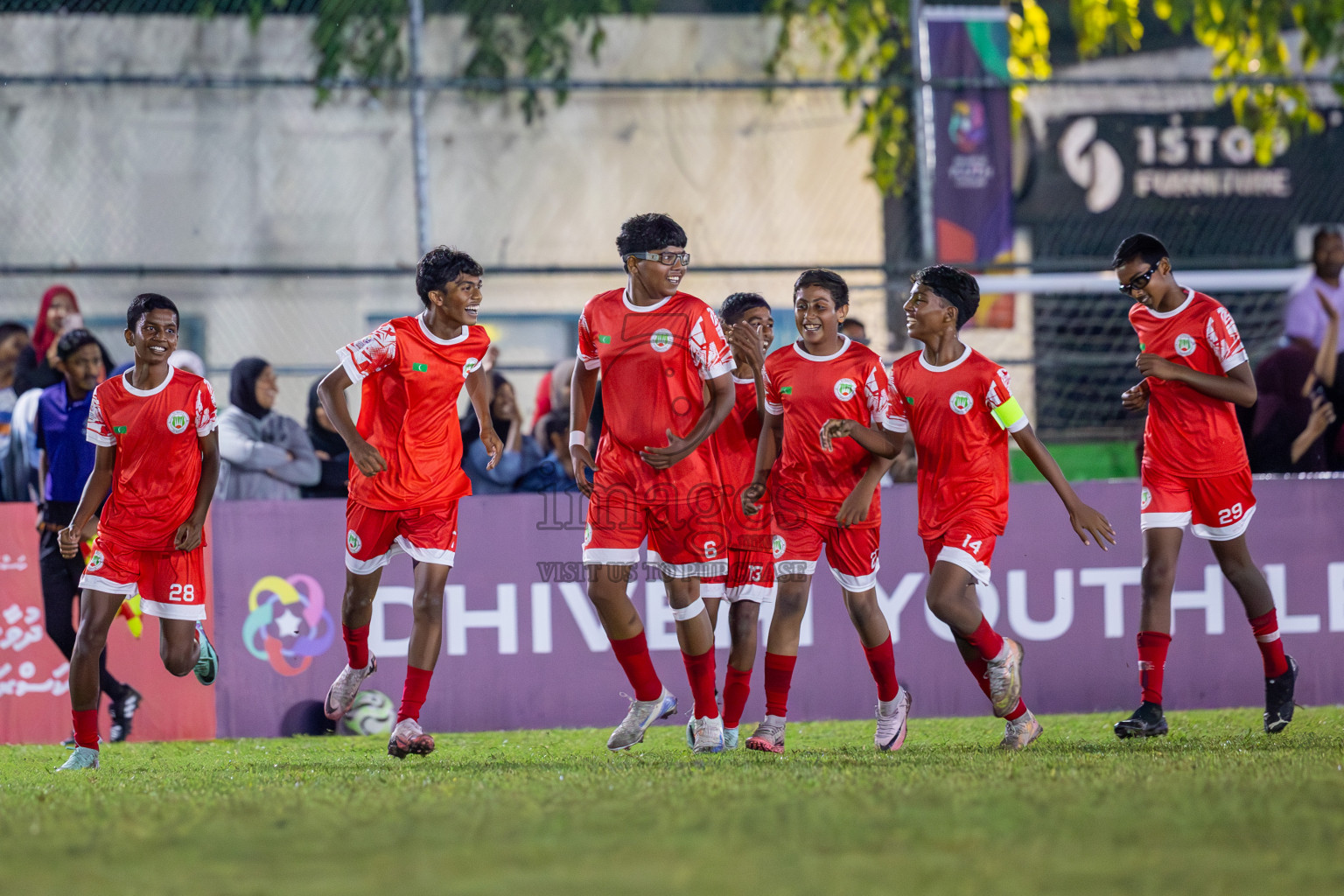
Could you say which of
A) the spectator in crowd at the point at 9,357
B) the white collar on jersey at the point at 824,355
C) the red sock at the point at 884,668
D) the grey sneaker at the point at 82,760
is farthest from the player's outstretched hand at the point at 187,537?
the spectator in crowd at the point at 9,357

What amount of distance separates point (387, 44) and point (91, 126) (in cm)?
279

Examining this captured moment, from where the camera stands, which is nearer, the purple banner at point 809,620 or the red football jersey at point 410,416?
the red football jersey at point 410,416

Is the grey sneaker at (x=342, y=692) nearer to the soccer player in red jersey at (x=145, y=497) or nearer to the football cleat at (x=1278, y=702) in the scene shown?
the soccer player in red jersey at (x=145, y=497)

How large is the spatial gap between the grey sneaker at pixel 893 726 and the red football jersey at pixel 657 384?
1336mm

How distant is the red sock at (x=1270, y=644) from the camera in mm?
6691

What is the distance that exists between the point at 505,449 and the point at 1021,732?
371 cm

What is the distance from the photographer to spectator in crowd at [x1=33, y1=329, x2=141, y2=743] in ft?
24.6

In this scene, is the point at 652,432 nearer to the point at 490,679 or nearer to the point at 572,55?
the point at 490,679

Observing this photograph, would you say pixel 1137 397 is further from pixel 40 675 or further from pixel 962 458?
pixel 40 675

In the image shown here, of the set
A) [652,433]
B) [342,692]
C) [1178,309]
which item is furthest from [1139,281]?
[342,692]

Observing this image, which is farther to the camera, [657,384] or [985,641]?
[985,641]

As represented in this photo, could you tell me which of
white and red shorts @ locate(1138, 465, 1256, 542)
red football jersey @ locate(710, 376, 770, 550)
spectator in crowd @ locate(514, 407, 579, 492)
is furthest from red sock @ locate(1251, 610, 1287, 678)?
spectator in crowd @ locate(514, 407, 579, 492)

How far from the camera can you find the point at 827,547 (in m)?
6.24

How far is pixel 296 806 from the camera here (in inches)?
175
